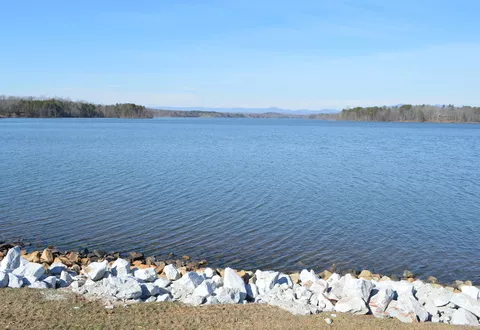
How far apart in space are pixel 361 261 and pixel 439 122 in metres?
182

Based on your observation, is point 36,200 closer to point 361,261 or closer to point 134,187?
point 134,187

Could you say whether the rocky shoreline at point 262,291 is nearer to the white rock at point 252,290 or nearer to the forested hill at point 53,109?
the white rock at point 252,290

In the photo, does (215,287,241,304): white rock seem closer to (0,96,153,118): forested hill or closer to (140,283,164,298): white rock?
(140,283,164,298): white rock

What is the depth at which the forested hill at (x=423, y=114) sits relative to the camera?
17750cm

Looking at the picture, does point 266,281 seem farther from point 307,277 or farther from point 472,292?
point 472,292

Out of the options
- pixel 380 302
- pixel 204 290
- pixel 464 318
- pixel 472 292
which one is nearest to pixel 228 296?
pixel 204 290

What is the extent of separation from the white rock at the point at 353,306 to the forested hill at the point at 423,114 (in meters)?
185

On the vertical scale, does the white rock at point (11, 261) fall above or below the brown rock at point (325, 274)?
above

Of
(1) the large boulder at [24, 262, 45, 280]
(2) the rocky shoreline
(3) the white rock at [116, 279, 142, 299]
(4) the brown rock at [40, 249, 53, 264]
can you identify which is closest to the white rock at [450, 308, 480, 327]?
(2) the rocky shoreline

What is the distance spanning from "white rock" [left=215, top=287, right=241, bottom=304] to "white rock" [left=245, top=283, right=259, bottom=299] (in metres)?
0.47

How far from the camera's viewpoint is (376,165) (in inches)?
1475

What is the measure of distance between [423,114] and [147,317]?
187935mm

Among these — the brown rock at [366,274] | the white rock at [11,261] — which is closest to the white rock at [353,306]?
the brown rock at [366,274]

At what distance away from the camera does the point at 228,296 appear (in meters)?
9.75
